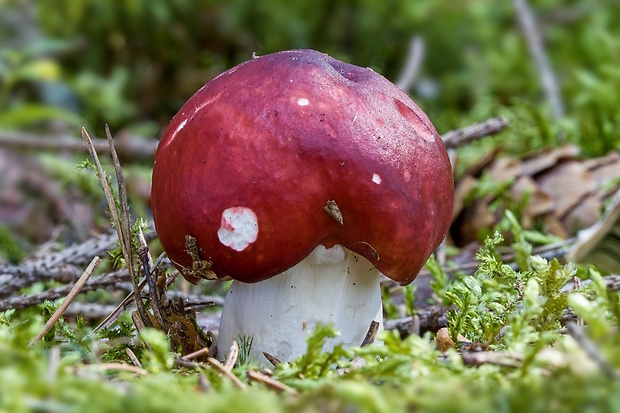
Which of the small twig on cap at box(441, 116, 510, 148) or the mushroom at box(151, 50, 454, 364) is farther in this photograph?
the small twig on cap at box(441, 116, 510, 148)

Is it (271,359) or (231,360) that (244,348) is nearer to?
(271,359)

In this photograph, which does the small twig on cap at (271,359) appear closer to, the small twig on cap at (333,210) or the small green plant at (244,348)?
the small green plant at (244,348)

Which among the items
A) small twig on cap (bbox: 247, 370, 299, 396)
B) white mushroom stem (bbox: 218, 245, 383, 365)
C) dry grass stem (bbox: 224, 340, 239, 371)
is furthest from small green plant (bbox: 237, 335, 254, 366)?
small twig on cap (bbox: 247, 370, 299, 396)

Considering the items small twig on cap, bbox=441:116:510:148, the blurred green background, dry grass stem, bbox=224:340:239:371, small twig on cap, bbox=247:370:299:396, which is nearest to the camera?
small twig on cap, bbox=247:370:299:396

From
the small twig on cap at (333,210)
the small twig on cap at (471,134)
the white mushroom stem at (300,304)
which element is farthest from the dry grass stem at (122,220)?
the small twig on cap at (471,134)

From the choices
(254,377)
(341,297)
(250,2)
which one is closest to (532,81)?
(250,2)

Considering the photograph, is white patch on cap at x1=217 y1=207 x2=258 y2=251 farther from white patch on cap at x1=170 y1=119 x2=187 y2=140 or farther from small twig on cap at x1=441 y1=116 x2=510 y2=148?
small twig on cap at x1=441 y1=116 x2=510 y2=148

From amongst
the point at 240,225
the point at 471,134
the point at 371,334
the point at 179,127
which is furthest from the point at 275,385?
the point at 471,134
